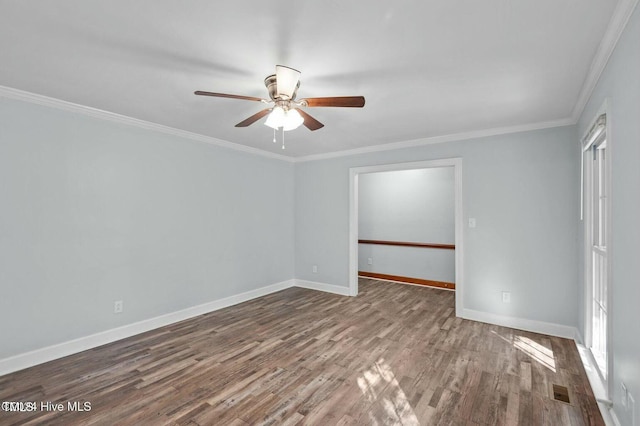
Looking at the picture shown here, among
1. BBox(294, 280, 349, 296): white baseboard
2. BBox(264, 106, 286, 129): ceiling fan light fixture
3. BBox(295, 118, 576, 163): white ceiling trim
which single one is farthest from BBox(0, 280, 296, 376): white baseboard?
BBox(264, 106, 286, 129): ceiling fan light fixture

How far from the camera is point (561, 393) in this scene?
2324 millimetres

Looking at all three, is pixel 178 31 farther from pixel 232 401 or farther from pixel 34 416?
pixel 34 416

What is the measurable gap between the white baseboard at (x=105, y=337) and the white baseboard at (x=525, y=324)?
10.7 feet

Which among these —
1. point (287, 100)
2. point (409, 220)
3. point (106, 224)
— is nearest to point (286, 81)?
point (287, 100)

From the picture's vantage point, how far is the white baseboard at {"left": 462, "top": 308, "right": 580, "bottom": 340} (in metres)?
3.40

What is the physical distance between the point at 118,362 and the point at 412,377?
105 inches

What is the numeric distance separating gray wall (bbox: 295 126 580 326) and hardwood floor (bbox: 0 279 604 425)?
0.41 meters

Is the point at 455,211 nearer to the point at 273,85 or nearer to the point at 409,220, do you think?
the point at 409,220

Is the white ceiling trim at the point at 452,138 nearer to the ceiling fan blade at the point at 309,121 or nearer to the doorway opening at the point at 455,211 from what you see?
the doorway opening at the point at 455,211

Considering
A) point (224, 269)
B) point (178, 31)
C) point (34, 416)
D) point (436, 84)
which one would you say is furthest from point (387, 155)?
point (34, 416)

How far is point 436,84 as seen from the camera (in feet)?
8.11

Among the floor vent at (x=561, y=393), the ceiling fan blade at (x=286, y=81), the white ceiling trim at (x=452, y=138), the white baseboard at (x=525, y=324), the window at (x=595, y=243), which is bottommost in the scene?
the floor vent at (x=561, y=393)

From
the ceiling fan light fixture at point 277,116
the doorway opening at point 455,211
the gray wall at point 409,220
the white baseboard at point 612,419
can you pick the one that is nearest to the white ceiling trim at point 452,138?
the doorway opening at point 455,211

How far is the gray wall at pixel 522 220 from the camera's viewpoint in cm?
341
